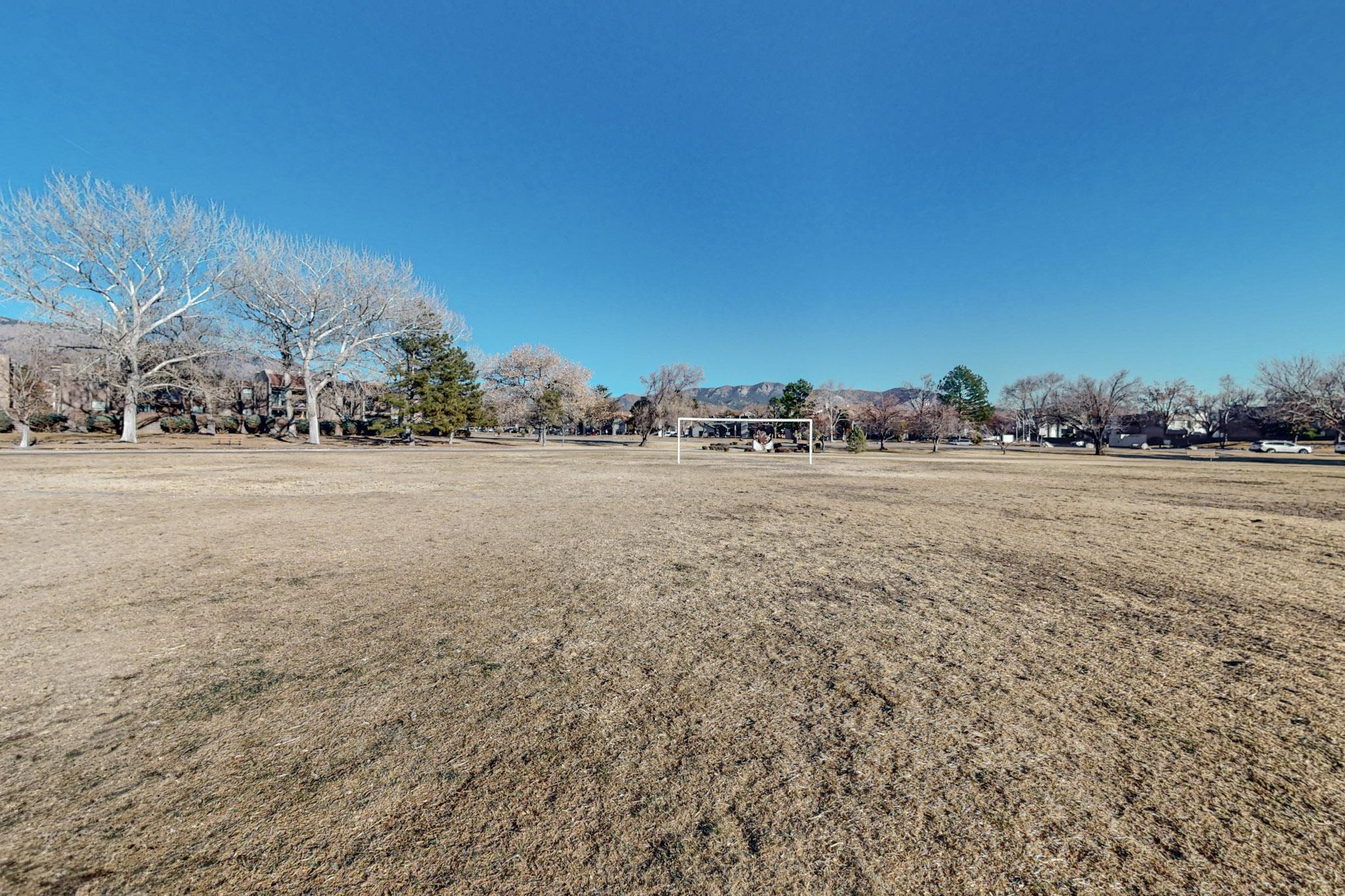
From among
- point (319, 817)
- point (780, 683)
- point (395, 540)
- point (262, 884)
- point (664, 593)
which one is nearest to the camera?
point (262, 884)

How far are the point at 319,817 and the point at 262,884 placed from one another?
11.7 inches

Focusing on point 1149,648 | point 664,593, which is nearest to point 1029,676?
point 1149,648

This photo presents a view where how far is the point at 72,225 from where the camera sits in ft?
86.0

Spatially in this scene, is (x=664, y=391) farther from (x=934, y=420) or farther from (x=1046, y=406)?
(x=1046, y=406)

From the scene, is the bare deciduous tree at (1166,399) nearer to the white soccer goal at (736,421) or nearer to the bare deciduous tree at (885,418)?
the bare deciduous tree at (885,418)

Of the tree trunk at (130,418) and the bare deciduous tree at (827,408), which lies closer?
the tree trunk at (130,418)

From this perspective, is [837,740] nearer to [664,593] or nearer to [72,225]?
[664,593]

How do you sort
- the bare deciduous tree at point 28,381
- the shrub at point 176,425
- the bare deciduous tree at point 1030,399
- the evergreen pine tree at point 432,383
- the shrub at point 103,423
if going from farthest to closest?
the bare deciduous tree at point 1030,399
the shrub at point 176,425
the evergreen pine tree at point 432,383
the shrub at point 103,423
the bare deciduous tree at point 28,381

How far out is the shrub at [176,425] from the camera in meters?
40.9

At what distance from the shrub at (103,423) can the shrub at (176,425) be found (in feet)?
8.51

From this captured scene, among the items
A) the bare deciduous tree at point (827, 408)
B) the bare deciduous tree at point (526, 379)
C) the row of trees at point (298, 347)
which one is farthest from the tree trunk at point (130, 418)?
the bare deciduous tree at point (827, 408)

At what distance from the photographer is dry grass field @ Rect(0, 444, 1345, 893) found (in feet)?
5.92

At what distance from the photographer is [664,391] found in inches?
2026

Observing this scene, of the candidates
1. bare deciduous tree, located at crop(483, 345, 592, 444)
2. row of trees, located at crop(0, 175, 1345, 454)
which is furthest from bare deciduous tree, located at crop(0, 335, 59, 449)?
bare deciduous tree, located at crop(483, 345, 592, 444)
